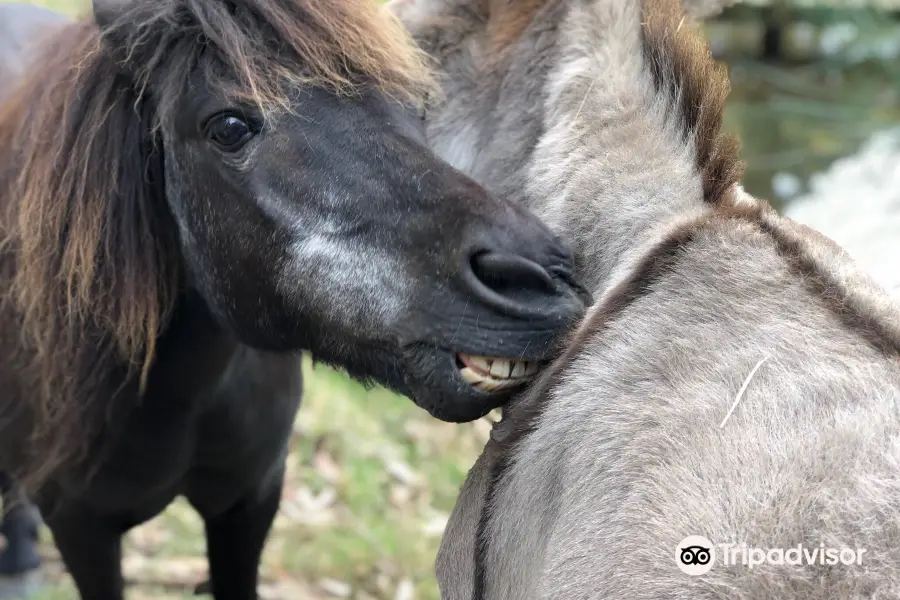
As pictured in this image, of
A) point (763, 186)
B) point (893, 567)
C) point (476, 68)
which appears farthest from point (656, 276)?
point (763, 186)

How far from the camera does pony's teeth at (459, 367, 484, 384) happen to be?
Answer: 5.18 ft

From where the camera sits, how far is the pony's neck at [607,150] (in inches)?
67.4

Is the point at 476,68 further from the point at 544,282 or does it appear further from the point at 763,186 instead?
the point at 763,186

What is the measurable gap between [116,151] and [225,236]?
0.32m

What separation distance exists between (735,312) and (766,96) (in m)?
7.62

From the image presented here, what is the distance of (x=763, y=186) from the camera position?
6301 millimetres

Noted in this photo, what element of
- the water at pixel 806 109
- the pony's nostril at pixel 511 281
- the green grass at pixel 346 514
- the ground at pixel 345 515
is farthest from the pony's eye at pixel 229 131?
the water at pixel 806 109

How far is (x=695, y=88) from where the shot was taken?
176 cm

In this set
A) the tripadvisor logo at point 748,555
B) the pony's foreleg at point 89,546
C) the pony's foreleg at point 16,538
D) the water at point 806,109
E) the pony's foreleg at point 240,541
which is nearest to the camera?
the tripadvisor logo at point 748,555

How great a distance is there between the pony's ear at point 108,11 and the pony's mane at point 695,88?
3.48ft

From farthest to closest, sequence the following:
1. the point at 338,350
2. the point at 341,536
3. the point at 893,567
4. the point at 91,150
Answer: the point at 341,536 < the point at 91,150 < the point at 338,350 < the point at 893,567

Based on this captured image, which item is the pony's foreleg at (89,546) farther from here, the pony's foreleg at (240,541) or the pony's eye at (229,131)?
the pony's eye at (229,131)

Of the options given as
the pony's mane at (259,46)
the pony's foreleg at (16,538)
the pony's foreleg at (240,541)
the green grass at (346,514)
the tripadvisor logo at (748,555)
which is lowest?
the green grass at (346,514)

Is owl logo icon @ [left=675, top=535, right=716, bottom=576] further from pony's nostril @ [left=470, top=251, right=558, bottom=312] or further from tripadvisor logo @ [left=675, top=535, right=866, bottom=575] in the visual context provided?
pony's nostril @ [left=470, top=251, right=558, bottom=312]
